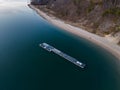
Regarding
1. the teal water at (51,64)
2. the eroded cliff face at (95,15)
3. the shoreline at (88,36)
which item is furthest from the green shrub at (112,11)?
the teal water at (51,64)

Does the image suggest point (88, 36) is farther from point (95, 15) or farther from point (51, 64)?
point (51, 64)

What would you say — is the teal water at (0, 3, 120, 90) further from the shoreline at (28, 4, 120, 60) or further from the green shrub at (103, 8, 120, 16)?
the green shrub at (103, 8, 120, 16)

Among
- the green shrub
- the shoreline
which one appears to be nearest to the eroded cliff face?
the green shrub

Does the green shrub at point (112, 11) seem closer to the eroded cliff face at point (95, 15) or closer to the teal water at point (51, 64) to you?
the eroded cliff face at point (95, 15)

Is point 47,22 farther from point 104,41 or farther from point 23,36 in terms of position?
point 104,41

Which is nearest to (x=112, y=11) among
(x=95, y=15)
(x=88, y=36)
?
(x=95, y=15)

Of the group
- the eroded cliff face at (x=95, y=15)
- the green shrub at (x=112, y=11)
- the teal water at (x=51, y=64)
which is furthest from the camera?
the green shrub at (x=112, y=11)
